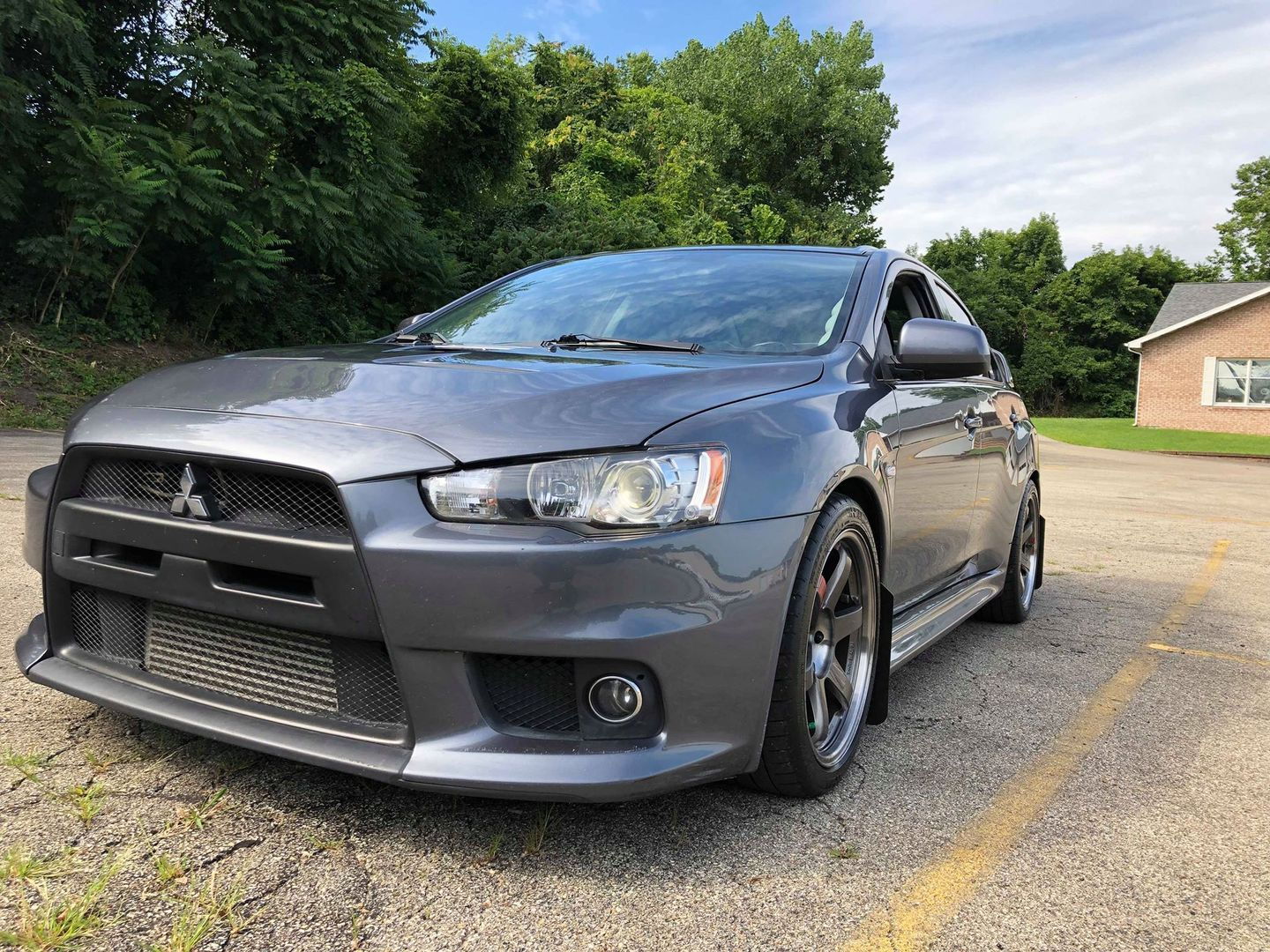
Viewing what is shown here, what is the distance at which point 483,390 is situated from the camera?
7.38ft

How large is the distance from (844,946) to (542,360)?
1.52 metres

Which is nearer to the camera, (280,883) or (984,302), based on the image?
(280,883)

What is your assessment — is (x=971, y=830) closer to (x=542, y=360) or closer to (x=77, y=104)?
(x=542, y=360)

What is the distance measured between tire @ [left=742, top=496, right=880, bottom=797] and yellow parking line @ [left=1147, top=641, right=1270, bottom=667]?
7.50 ft

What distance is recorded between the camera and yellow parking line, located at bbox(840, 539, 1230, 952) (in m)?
1.96

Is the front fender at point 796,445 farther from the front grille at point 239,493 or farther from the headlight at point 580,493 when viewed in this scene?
the front grille at point 239,493

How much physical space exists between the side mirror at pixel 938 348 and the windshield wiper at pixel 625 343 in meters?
0.65

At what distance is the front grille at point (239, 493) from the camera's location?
2.06 metres

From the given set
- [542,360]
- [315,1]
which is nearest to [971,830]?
[542,360]

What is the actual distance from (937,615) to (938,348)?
1005 millimetres

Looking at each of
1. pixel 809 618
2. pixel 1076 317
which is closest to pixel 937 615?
pixel 809 618

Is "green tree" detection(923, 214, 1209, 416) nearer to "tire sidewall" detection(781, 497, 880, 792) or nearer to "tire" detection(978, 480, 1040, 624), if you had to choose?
"tire" detection(978, 480, 1040, 624)

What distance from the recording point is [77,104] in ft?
40.7

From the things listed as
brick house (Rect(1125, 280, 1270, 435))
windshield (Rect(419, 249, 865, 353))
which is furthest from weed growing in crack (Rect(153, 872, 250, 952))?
brick house (Rect(1125, 280, 1270, 435))
